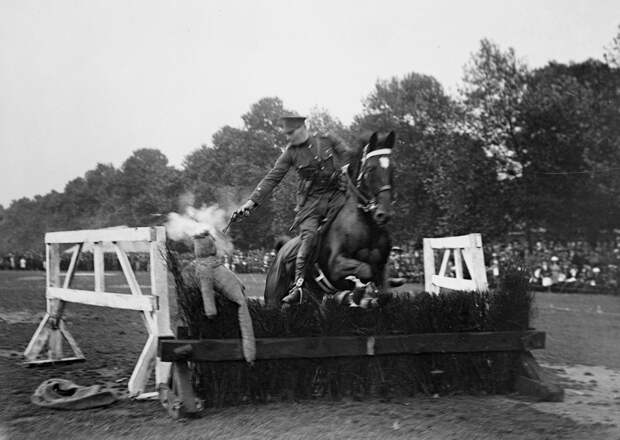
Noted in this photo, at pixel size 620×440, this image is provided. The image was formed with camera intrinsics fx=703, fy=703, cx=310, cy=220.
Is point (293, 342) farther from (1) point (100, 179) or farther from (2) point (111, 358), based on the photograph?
(1) point (100, 179)

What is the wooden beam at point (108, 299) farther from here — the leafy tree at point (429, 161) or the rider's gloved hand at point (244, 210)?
the leafy tree at point (429, 161)

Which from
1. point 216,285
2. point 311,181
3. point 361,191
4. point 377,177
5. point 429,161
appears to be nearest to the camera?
point 216,285

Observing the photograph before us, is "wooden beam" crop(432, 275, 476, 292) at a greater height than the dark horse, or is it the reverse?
the dark horse

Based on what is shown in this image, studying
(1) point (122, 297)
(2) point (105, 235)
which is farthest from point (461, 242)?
(2) point (105, 235)

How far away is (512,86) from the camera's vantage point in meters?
33.7

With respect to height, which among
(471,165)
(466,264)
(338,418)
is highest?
(471,165)

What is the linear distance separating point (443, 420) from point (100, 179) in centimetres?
3057

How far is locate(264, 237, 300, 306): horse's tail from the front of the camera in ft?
24.4

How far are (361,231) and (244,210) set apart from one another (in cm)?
122

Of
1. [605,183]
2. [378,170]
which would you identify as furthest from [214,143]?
[378,170]

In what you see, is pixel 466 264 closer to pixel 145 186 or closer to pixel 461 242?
pixel 461 242

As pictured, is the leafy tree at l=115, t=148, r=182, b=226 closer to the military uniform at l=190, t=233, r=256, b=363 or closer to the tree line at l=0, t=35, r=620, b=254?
the tree line at l=0, t=35, r=620, b=254

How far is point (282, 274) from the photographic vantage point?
756 cm

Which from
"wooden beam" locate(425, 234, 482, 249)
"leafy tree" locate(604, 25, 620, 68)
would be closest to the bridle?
"wooden beam" locate(425, 234, 482, 249)
